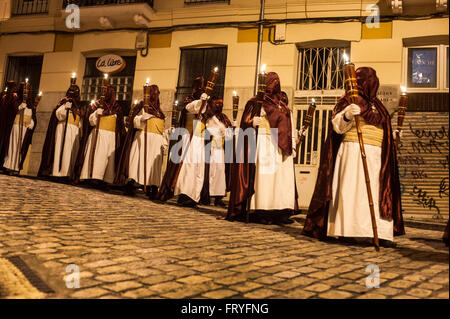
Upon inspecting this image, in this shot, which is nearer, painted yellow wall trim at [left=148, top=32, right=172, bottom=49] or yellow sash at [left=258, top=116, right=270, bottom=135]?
yellow sash at [left=258, top=116, right=270, bottom=135]

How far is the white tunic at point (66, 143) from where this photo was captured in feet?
29.4

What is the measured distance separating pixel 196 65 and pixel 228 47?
3.55ft

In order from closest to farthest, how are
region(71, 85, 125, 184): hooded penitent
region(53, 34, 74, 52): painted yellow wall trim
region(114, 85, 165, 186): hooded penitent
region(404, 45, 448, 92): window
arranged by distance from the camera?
region(114, 85, 165, 186): hooded penitent
region(404, 45, 448, 92): window
region(71, 85, 125, 184): hooded penitent
region(53, 34, 74, 52): painted yellow wall trim

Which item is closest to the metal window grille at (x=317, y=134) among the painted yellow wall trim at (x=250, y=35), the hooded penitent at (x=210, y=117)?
the painted yellow wall trim at (x=250, y=35)

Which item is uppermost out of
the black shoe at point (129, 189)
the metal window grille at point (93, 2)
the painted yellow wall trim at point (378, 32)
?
the metal window grille at point (93, 2)

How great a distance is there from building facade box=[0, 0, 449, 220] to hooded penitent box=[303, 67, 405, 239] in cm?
384

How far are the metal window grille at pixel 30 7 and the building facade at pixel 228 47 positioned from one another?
0.03m

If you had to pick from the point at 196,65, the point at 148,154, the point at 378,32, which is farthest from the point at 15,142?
the point at 378,32

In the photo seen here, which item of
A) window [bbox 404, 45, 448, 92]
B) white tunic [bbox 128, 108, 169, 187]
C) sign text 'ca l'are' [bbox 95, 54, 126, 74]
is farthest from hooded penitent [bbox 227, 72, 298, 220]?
sign text 'ca l'are' [bbox 95, 54, 126, 74]

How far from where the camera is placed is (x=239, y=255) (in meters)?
2.90

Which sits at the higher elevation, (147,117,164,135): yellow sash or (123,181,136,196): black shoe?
(147,117,164,135): yellow sash

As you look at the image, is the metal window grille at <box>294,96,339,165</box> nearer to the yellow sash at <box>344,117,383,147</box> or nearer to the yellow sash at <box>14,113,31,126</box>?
the yellow sash at <box>344,117,383,147</box>

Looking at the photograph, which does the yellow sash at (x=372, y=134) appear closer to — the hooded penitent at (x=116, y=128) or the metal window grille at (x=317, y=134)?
the metal window grille at (x=317, y=134)

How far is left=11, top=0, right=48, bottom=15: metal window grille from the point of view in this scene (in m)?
12.4
